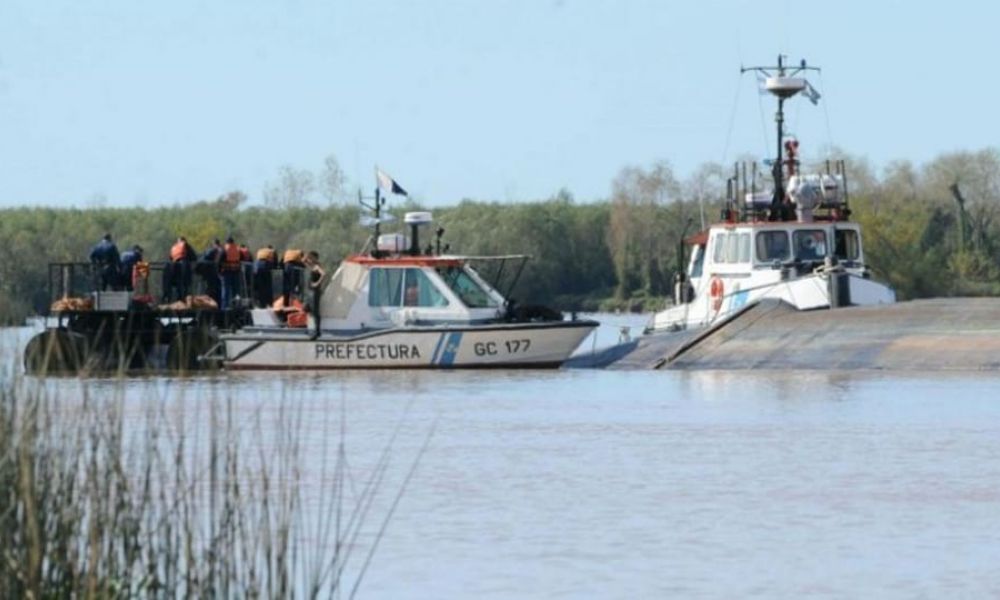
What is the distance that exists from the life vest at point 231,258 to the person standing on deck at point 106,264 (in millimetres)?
1736

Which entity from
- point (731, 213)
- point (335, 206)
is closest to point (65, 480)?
point (731, 213)

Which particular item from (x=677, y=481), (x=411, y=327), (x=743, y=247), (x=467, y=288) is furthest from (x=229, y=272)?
(x=677, y=481)

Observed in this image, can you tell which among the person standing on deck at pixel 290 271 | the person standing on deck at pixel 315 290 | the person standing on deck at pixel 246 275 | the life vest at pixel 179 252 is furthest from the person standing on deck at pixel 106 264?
the person standing on deck at pixel 315 290

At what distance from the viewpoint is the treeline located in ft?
286

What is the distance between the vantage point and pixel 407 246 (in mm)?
40406

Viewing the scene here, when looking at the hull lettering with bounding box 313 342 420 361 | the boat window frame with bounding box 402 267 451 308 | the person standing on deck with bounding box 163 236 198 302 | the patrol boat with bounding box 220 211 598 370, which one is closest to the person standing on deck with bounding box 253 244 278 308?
the person standing on deck with bounding box 163 236 198 302

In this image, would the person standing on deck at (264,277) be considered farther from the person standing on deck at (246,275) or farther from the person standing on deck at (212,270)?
the person standing on deck at (212,270)

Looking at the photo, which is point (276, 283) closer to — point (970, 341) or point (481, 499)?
point (970, 341)

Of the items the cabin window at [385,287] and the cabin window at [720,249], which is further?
the cabin window at [720,249]

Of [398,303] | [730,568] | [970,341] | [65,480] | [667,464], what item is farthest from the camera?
[398,303]

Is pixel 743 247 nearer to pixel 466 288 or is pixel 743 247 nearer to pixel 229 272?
pixel 466 288

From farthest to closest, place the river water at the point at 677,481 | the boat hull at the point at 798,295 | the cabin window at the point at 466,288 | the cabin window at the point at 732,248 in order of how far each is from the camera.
A: the cabin window at the point at 732,248 → the boat hull at the point at 798,295 → the cabin window at the point at 466,288 → the river water at the point at 677,481

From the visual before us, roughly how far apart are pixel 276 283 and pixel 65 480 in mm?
34930

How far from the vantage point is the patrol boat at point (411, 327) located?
128ft
